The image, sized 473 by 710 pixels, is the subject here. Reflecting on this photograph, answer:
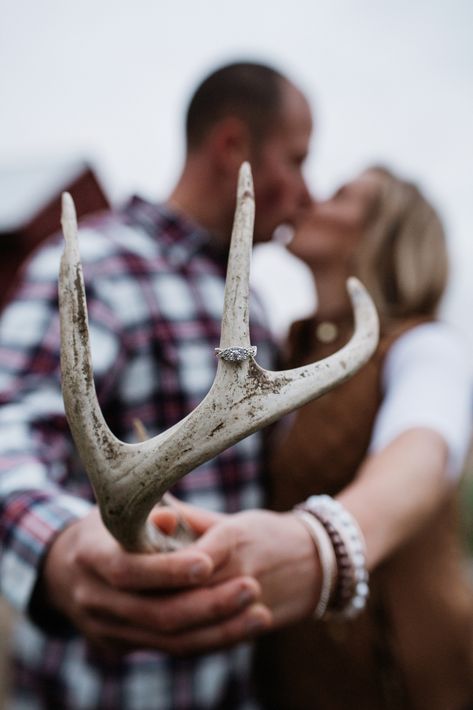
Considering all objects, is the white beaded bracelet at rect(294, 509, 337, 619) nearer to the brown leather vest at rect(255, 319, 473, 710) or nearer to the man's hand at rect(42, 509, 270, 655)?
the man's hand at rect(42, 509, 270, 655)

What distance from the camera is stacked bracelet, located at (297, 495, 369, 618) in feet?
3.39

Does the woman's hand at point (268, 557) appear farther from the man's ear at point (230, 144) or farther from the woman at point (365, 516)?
the man's ear at point (230, 144)

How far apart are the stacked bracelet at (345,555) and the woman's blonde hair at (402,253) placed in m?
0.80

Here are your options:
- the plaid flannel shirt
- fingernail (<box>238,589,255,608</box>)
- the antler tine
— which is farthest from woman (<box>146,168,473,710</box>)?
the antler tine

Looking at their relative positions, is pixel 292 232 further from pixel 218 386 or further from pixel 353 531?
pixel 218 386

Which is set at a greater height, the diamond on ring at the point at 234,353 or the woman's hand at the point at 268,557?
the diamond on ring at the point at 234,353

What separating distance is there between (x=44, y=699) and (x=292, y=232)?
1.90 metres

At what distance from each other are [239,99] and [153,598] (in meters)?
1.89

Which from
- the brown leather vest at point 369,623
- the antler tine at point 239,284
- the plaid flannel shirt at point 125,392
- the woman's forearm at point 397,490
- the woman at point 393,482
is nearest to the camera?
the antler tine at point 239,284

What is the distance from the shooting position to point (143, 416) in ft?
5.18

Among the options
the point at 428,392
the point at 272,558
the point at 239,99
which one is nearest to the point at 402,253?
the point at 428,392

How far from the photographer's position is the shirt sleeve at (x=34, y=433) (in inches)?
42.9

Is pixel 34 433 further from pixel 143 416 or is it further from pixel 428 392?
pixel 428 392

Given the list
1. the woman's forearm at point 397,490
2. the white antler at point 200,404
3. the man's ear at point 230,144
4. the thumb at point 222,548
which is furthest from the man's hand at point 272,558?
the man's ear at point 230,144
